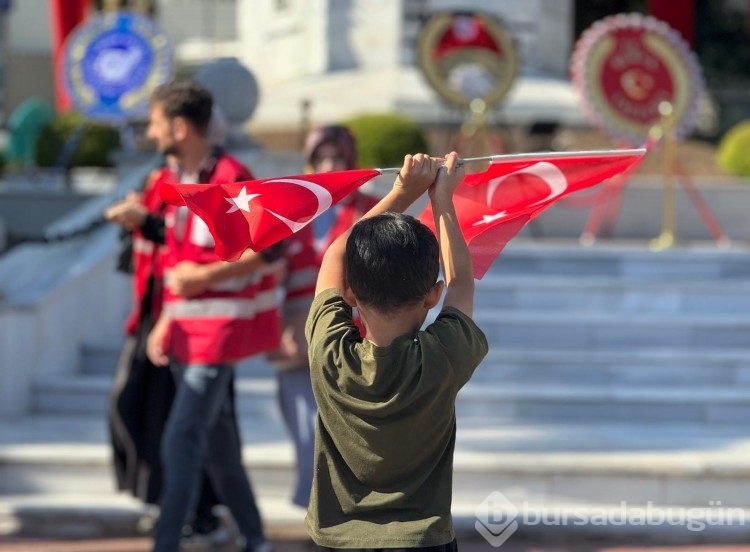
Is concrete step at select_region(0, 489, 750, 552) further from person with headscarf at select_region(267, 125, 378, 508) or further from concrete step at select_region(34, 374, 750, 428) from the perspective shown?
concrete step at select_region(34, 374, 750, 428)

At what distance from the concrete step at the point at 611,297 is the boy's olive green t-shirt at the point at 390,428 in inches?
217

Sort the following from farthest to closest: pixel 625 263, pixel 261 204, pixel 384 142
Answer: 1. pixel 384 142
2. pixel 625 263
3. pixel 261 204

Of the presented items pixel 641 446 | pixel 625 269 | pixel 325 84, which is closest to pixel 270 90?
pixel 325 84

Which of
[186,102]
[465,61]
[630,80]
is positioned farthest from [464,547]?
[465,61]

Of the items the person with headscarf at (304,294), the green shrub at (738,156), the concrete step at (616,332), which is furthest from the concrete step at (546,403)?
the green shrub at (738,156)

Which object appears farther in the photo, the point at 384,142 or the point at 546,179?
the point at 384,142

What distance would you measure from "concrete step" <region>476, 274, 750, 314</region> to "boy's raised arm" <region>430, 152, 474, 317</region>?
17.7ft

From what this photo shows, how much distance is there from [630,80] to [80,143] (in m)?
7.11

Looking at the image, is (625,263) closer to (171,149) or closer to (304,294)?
(304,294)

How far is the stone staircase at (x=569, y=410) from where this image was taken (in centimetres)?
564

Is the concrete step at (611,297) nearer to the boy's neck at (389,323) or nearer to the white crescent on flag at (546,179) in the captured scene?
the white crescent on flag at (546,179)

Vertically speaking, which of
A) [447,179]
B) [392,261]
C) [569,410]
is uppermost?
[447,179]

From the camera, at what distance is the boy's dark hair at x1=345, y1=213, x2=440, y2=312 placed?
8.44ft

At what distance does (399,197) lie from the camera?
9.25 ft
